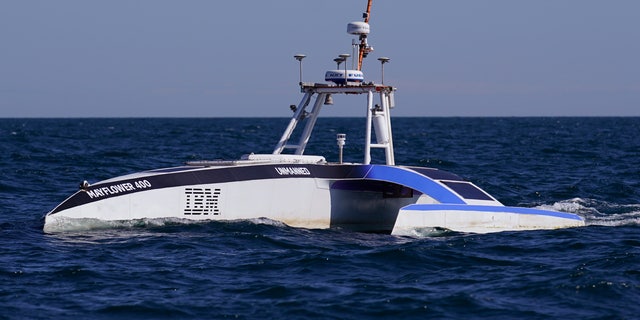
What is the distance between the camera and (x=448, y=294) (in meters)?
15.8

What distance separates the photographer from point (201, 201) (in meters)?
22.7

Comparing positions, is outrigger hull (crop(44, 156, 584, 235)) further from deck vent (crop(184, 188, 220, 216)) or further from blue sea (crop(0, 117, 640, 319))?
blue sea (crop(0, 117, 640, 319))

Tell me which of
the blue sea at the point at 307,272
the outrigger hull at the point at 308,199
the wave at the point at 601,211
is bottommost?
the blue sea at the point at 307,272

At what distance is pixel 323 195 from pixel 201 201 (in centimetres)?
287

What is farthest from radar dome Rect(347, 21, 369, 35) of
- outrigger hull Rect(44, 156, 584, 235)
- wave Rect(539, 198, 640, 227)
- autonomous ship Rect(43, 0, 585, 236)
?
wave Rect(539, 198, 640, 227)

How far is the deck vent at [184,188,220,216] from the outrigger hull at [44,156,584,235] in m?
0.02

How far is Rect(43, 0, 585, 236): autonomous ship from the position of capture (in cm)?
2197

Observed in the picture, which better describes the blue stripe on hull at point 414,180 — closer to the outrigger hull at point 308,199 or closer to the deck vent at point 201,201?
the outrigger hull at point 308,199

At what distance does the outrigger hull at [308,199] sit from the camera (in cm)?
2191

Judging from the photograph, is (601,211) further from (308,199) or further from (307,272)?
(307,272)

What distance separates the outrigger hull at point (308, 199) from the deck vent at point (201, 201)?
0.02m

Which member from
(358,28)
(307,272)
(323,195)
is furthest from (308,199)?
(307,272)

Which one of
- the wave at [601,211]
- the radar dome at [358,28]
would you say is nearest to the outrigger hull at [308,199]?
the wave at [601,211]

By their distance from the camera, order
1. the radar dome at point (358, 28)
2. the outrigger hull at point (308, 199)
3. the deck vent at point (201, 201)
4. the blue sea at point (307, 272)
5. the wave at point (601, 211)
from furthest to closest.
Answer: the wave at point (601, 211), the radar dome at point (358, 28), the deck vent at point (201, 201), the outrigger hull at point (308, 199), the blue sea at point (307, 272)
